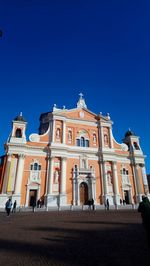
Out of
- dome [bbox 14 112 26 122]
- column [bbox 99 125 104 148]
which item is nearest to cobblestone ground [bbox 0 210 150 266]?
dome [bbox 14 112 26 122]

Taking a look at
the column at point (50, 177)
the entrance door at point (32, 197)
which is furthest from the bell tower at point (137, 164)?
the entrance door at point (32, 197)

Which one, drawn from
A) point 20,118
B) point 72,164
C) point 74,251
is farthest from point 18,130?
point 74,251

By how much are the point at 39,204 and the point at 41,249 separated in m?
21.8

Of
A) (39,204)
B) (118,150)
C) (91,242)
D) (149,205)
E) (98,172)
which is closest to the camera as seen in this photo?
(149,205)

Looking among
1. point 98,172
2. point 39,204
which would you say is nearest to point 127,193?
point 98,172

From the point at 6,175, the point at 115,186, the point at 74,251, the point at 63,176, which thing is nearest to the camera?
the point at 74,251

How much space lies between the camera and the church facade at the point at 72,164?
28.1 meters

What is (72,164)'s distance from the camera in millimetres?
31781

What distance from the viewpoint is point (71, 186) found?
3036cm

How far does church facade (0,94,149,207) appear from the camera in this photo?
28.1 m

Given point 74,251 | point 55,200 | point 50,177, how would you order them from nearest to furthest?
1. point 74,251
2. point 55,200
3. point 50,177

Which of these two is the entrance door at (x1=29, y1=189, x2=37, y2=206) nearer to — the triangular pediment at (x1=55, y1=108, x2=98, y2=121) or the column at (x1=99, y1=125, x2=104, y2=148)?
the column at (x1=99, y1=125, x2=104, y2=148)

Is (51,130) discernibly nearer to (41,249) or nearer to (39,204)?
(39,204)

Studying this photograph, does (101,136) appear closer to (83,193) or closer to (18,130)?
(83,193)
